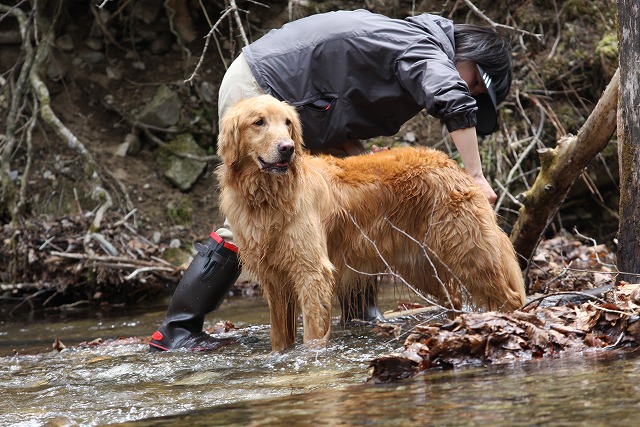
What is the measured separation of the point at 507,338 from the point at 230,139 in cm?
189

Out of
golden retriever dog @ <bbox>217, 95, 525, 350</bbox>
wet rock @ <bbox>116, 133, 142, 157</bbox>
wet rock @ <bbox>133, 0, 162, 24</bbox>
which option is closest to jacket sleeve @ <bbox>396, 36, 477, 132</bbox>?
golden retriever dog @ <bbox>217, 95, 525, 350</bbox>

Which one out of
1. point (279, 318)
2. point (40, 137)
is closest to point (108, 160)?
point (40, 137)

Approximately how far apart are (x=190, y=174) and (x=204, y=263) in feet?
13.6

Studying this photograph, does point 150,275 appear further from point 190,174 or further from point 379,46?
point 379,46

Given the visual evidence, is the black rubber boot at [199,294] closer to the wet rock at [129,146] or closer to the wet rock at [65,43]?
the wet rock at [129,146]

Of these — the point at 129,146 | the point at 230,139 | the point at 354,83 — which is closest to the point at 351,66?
the point at 354,83

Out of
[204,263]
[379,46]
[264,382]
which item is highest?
[379,46]

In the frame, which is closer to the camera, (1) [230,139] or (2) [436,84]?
(2) [436,84]

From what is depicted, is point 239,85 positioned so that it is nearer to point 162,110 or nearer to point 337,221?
point 337,221

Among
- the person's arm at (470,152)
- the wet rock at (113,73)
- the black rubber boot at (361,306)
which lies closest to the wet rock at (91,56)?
the wet rock at (113,73)

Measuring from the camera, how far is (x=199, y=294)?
4.97 metres

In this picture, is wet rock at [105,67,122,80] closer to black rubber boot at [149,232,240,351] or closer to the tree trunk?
black rubber boot at [149,232,240,351]

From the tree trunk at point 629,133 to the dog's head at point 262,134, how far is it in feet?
5.80

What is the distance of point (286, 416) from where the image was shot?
8.35ft
